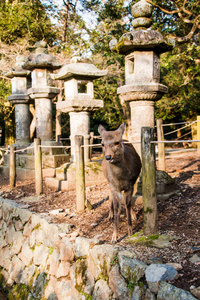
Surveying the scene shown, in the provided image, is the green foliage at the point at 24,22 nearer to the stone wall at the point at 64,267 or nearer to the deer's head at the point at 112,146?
the stone wall at the point at 64,267

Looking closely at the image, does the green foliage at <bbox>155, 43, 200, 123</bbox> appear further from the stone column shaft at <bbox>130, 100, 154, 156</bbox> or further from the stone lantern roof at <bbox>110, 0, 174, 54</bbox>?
the stone column shaft at <bbox>130, 100, 154, 156</bbox>

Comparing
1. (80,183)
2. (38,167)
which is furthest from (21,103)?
(80,183)

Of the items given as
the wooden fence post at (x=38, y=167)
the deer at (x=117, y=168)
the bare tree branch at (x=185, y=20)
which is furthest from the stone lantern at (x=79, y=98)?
the deer at (x=117, y=168)

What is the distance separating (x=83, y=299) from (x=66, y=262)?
59 cm

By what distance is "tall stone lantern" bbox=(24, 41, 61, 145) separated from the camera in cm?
883

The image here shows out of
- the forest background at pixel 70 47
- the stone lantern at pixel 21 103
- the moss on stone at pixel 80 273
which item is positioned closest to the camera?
the moss on stone at pixel 80 273

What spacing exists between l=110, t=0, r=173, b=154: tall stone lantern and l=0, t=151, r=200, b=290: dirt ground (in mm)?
1334

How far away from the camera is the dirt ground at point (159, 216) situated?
10.1 ft

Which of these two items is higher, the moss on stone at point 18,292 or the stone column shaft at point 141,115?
the stone column shaft at point 141,115

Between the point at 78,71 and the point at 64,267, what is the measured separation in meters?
4.84

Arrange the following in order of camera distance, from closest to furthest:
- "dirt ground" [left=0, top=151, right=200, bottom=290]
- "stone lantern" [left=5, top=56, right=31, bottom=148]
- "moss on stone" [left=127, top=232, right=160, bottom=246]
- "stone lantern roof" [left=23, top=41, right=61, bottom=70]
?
"dirt ground" [left=0, top=151, right=200, bottom=290] → "moss on stone" [left=127, top=232, right=160, bottom=246] → "stone lantern roof" [left=23, top=41, right=61, bottom=70] → "stone lantern" [left=5, top=56, right=31, bottom=148]

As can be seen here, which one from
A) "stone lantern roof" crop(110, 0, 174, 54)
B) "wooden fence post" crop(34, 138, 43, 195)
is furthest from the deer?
"wooden fence post" crop(34, 138, 43, 195)

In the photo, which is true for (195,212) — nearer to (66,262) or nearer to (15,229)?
(66,262)

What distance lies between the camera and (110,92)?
15062mm
